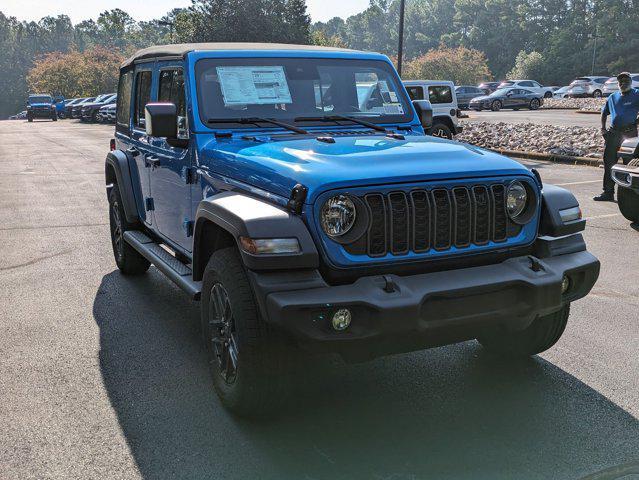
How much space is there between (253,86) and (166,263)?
1384 millimetres

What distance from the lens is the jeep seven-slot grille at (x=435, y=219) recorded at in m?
3.54

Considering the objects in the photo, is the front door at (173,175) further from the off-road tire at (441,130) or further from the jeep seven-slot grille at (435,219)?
the off-road tire at (441,130)

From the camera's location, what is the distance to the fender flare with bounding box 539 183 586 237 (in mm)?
3930

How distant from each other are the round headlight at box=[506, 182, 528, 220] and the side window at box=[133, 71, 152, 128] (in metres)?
3.12

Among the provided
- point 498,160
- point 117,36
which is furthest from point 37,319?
point 117,36

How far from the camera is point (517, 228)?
3.89m

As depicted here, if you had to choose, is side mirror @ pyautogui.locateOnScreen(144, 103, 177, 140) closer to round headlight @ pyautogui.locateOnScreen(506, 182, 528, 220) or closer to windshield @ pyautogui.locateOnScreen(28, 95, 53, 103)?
round headlight @ pyautogui.locateOnScreen(506, 182, 528, 220)

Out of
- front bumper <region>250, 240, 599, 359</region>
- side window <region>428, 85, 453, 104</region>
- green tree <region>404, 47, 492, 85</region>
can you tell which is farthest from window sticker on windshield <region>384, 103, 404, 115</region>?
green tree <region>404, 47, 492, 85</region>

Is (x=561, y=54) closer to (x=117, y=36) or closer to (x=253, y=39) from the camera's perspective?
(x=253, y=39)

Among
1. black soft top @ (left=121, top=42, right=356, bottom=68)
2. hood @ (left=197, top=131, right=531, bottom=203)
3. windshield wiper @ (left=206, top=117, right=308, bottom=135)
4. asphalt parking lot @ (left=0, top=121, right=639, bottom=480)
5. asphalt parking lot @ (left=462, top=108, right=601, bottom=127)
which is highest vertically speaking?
black soft top @ (left=121, top=42, right=356, bottom=68)

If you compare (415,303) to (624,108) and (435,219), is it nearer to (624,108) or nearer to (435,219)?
(435,219)

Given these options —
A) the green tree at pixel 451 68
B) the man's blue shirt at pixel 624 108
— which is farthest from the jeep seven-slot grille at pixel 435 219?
the green tree at pixel 451 68

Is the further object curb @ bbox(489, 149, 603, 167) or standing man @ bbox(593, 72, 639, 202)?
curb @ bbox(489, 149, 603, 167)

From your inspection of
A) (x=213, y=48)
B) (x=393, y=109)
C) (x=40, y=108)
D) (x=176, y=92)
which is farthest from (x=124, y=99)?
(x=40, y=108)
